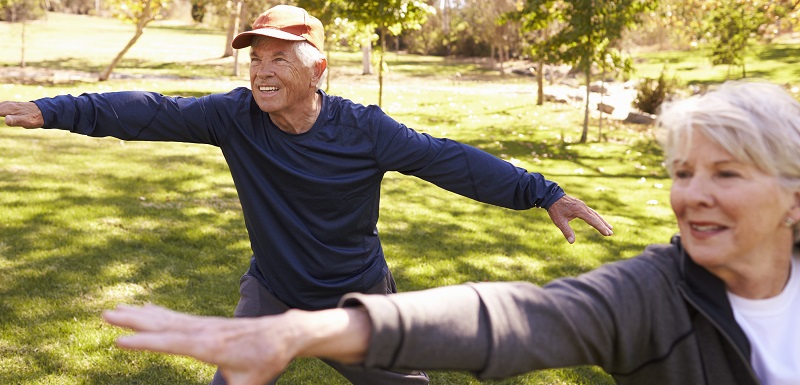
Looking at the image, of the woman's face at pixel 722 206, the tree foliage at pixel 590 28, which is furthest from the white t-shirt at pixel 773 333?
the tree foliage at pixel 590 28

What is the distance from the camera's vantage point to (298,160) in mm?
3805

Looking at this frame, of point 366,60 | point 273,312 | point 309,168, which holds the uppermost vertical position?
point 366,60

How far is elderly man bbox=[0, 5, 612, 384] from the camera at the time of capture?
3.81 meters

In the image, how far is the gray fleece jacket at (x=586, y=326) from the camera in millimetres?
1700

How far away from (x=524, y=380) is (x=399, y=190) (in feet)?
20.0

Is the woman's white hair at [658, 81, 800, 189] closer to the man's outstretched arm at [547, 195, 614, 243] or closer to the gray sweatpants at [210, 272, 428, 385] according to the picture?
the man's outstretched arm at [547, 195, 614, 243]

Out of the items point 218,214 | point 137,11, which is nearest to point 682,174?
point 218,214

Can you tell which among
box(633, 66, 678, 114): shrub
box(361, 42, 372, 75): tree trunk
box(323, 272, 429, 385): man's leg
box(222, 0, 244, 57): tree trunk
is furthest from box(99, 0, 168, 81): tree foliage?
box(323, 272, 429, 385): man's leg

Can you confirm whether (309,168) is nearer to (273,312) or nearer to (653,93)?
(273,312)

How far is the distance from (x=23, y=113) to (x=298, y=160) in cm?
120

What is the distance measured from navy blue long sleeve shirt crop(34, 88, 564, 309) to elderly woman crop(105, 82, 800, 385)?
1.76 m

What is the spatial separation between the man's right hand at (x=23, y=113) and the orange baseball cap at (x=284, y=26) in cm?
96

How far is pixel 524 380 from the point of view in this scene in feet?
17.7

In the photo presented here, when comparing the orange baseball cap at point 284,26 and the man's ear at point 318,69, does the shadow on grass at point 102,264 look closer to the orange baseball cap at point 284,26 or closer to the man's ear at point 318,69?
the man's ear at point 318,69
